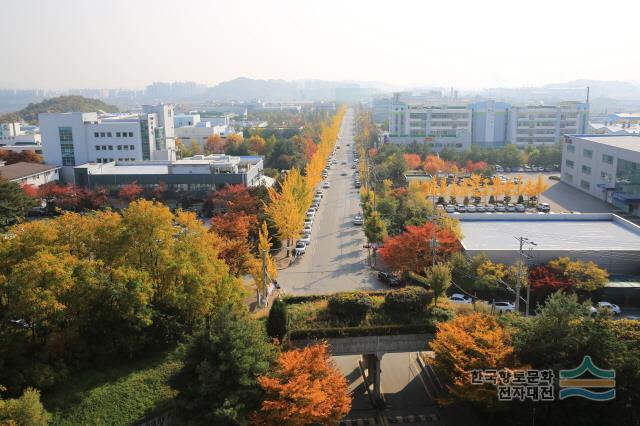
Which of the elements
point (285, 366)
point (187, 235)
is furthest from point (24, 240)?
point (285, 366)

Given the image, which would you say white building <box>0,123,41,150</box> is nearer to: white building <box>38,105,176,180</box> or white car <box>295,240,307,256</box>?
white building <box>38,105,176,180</box>

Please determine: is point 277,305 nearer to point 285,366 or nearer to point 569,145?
point 285,366

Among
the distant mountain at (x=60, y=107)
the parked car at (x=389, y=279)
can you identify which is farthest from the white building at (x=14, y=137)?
the parked car at (x=389, y=279)

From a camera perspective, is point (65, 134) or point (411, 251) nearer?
point (411, 251)

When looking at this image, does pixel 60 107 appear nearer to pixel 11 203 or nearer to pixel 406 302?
pixel 11 203

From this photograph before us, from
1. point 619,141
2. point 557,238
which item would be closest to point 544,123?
point 619,141

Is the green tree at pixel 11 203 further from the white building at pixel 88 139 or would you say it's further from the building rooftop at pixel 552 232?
the building rooftop at pixel 552 232

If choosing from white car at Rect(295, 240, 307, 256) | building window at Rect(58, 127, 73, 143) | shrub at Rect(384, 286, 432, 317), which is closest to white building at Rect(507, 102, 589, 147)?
white car at Rect(295, 240, 307, 256)
